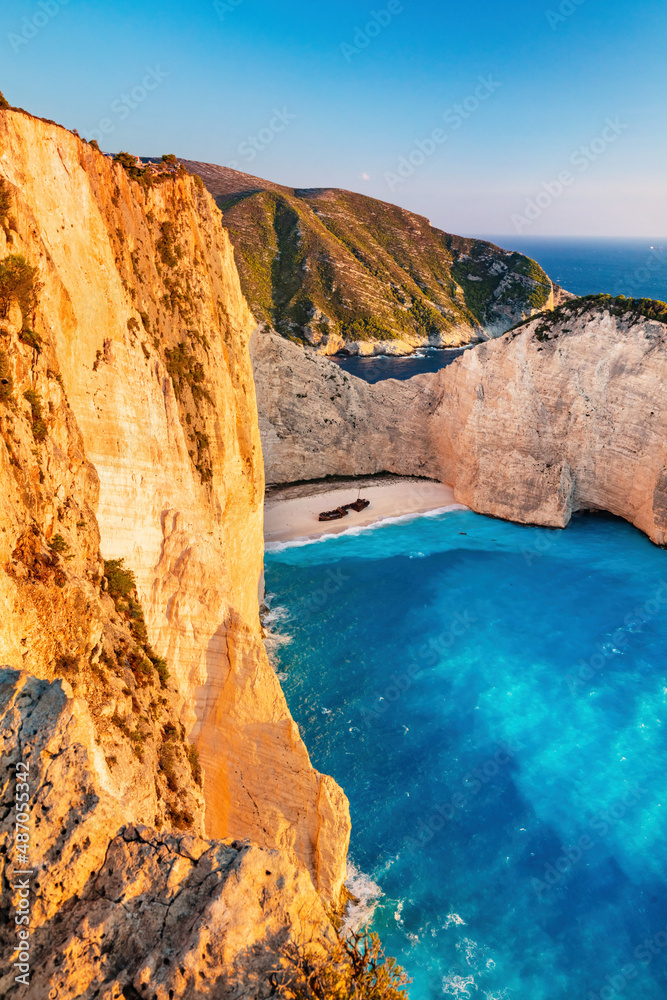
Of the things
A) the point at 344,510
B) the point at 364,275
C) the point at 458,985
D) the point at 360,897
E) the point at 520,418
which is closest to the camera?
the point at 458,985

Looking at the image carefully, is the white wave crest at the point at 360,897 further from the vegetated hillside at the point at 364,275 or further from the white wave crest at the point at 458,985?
the vegetated hillside at the point at 364,275

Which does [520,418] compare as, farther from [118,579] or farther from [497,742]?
[118,579]

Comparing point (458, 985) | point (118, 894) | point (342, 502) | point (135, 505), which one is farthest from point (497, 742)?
point (342, 502)

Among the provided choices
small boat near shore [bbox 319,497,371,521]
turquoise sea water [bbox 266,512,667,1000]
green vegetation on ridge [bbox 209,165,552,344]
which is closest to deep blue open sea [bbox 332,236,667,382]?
green vegetation on ridge [bbox 209,165,552,344]

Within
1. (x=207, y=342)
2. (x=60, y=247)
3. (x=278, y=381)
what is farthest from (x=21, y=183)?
(x=278, y=381)

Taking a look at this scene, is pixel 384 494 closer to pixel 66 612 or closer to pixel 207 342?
pixel 207 342

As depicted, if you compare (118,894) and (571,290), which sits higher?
(571,290)

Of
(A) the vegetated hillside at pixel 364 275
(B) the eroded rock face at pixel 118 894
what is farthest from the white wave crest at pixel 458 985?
(A) the vegetated hillside at pixel 364 275

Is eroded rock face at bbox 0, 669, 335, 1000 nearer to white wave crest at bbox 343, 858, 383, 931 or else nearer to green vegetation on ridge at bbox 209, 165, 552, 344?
white wave crest at bbox 343, 858, 383, 931
